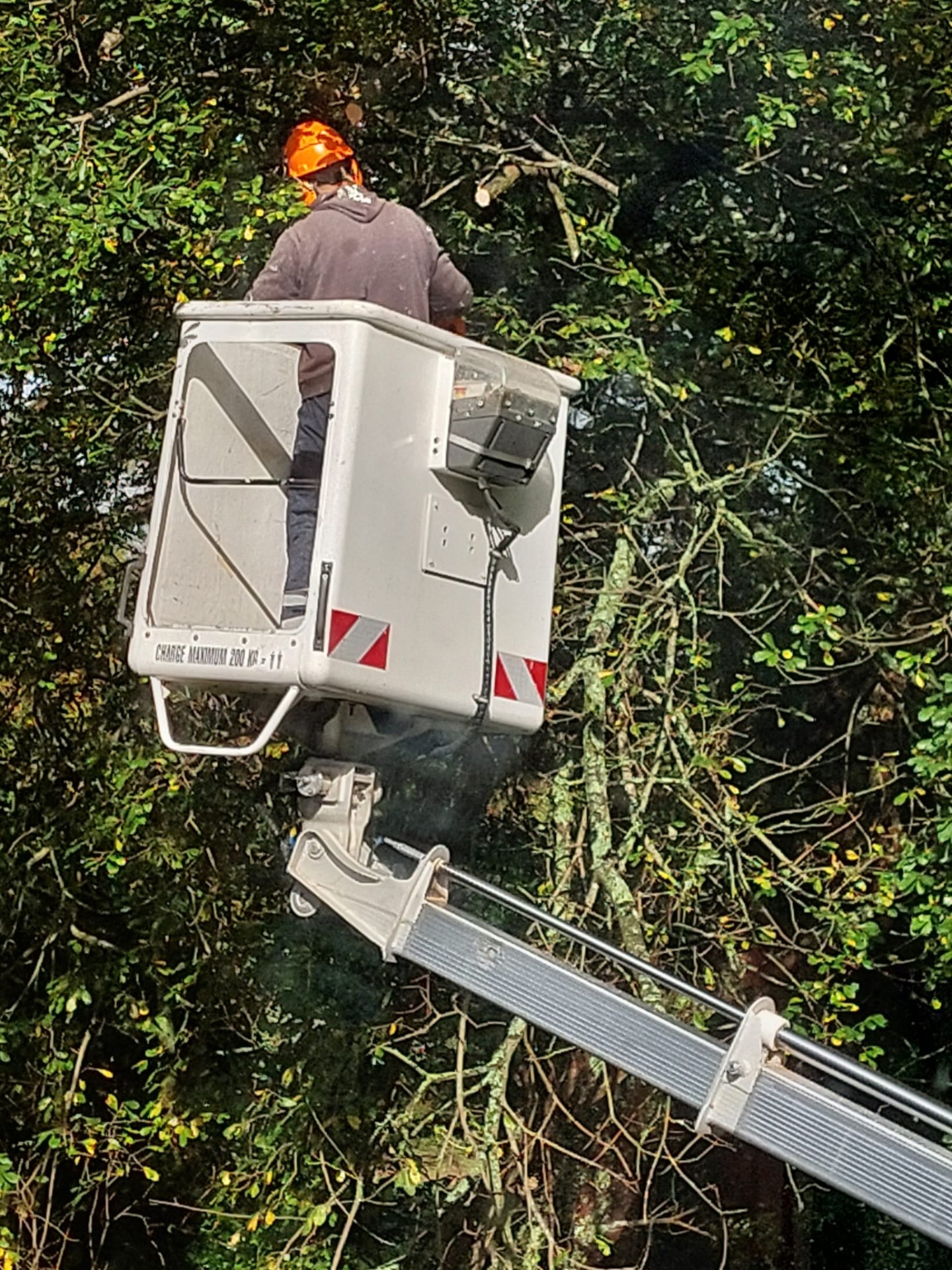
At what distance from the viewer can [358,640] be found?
343 cm

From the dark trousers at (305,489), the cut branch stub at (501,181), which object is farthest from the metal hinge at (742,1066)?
the cut branch stub at (501,181)

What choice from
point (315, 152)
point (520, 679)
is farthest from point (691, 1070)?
point (315, 152)

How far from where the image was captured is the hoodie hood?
13.1 feet

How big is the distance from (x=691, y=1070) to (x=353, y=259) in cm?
196

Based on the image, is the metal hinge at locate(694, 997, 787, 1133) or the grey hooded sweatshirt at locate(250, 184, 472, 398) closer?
the metal hinge at locate(694, 997, 787, 1133)

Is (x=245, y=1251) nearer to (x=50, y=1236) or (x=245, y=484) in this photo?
(x=50, y=1236)

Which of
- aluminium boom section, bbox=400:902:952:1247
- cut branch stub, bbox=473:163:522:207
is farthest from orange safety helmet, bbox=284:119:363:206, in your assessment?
cut branch stub, bbox=473:163:522:207

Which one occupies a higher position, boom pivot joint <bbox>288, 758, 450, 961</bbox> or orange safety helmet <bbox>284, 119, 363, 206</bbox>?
orange safety helmet <bbox>284, 119, 363, 206</bbox>

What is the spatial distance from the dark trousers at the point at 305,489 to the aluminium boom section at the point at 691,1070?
0.76m

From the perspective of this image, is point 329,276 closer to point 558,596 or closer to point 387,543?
point 387,543

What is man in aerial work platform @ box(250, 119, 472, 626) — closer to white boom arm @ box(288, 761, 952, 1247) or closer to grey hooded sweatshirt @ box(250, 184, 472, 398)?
grey hooded sweatshirt @ box(250, 184, 472, 398)

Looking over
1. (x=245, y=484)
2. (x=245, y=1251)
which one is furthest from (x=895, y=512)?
(x=245, y=1251)

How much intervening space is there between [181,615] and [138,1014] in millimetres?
2881

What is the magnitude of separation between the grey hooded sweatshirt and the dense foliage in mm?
1290
